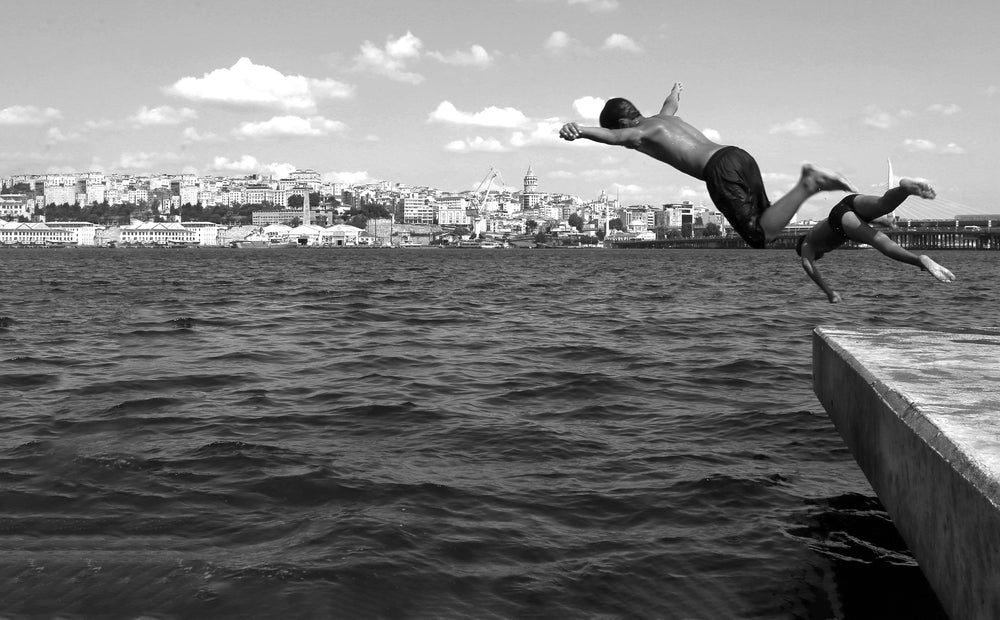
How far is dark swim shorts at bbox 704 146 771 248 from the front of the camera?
7480 mm

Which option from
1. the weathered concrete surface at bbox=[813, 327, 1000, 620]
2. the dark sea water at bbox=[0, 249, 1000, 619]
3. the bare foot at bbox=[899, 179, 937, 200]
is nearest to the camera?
the weathered concrete surface at bbox=[813, 327, 1000, 620]

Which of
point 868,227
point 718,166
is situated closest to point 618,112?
point 718,166

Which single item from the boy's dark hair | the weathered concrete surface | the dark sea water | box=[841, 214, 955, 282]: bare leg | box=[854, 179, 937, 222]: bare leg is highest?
the boy's dark hair

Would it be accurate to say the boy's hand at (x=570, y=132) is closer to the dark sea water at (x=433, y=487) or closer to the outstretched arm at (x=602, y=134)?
the outstretched arm at (x=602, y=134)

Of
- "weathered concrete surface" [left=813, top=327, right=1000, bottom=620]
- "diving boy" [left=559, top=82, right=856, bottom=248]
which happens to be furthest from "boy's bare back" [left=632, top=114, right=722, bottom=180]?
"weathered concrete surface" [left=813, top=327, right=1000, bottom=620]

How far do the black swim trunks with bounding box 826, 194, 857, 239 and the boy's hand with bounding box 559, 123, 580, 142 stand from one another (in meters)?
2.24

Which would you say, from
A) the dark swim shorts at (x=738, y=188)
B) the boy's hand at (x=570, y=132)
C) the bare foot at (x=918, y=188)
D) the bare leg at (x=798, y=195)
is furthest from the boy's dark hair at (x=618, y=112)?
the bare foot at (x=918, y=188)

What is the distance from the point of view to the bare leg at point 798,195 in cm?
729

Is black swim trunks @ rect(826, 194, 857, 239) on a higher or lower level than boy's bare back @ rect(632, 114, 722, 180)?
lower

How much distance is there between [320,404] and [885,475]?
322 inches

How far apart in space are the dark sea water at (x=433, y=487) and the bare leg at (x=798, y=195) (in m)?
2.48

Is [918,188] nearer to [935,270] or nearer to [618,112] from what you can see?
[935,270]

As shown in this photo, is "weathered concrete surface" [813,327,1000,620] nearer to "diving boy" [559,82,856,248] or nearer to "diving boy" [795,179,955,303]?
"diving boy" [795,179,955,303]

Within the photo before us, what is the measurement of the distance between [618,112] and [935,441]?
3.84 metres
